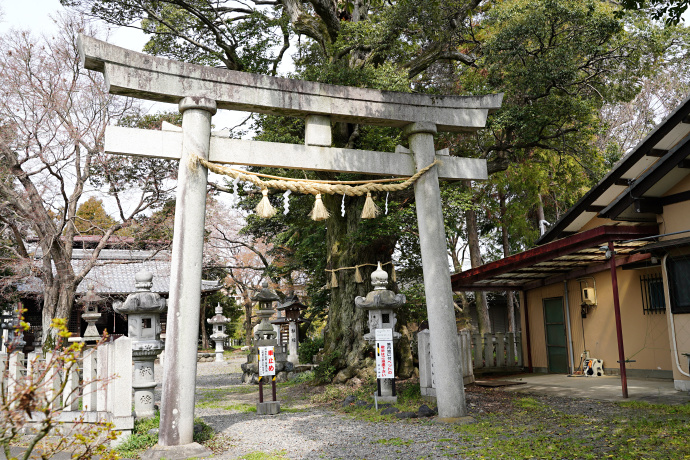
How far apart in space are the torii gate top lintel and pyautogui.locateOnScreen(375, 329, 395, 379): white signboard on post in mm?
3887

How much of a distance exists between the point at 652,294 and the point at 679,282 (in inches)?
91.1

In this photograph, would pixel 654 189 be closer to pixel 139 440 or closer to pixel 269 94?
pixel 269 94

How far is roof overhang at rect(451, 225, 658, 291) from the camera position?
10.1 meters

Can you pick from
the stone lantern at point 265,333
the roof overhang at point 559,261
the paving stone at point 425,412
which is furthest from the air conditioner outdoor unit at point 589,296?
the stone lantern at point 265,333

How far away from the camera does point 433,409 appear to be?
930 cm

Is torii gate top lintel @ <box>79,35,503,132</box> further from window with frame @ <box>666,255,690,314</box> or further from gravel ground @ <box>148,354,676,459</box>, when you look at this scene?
gravel ground @ <box>148,354,676,459</box>

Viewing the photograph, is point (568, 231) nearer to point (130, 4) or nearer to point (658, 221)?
point (658, 221)

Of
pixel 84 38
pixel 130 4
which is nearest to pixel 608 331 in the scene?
pixel 84 38

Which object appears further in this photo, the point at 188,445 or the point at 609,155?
the point at 609,155

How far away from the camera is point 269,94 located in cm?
794

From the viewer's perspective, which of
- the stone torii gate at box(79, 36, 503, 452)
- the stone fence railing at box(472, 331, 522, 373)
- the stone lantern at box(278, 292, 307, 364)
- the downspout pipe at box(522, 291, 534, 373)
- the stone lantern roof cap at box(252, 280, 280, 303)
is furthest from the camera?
the stone lantern at box(278, 292, 307, 364)

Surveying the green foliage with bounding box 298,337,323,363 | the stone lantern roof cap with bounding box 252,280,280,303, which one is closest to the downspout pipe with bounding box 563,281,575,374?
the stone lantern roof cap with bounding box 252,280,280,303

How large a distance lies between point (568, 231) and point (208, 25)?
1115 centimetres

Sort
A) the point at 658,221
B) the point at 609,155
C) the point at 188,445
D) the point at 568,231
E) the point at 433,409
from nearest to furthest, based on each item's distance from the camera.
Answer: the point at 188,445 < the point at 433,409 < the point at 658,221 < the point at 568,231 < the point at 609,155
